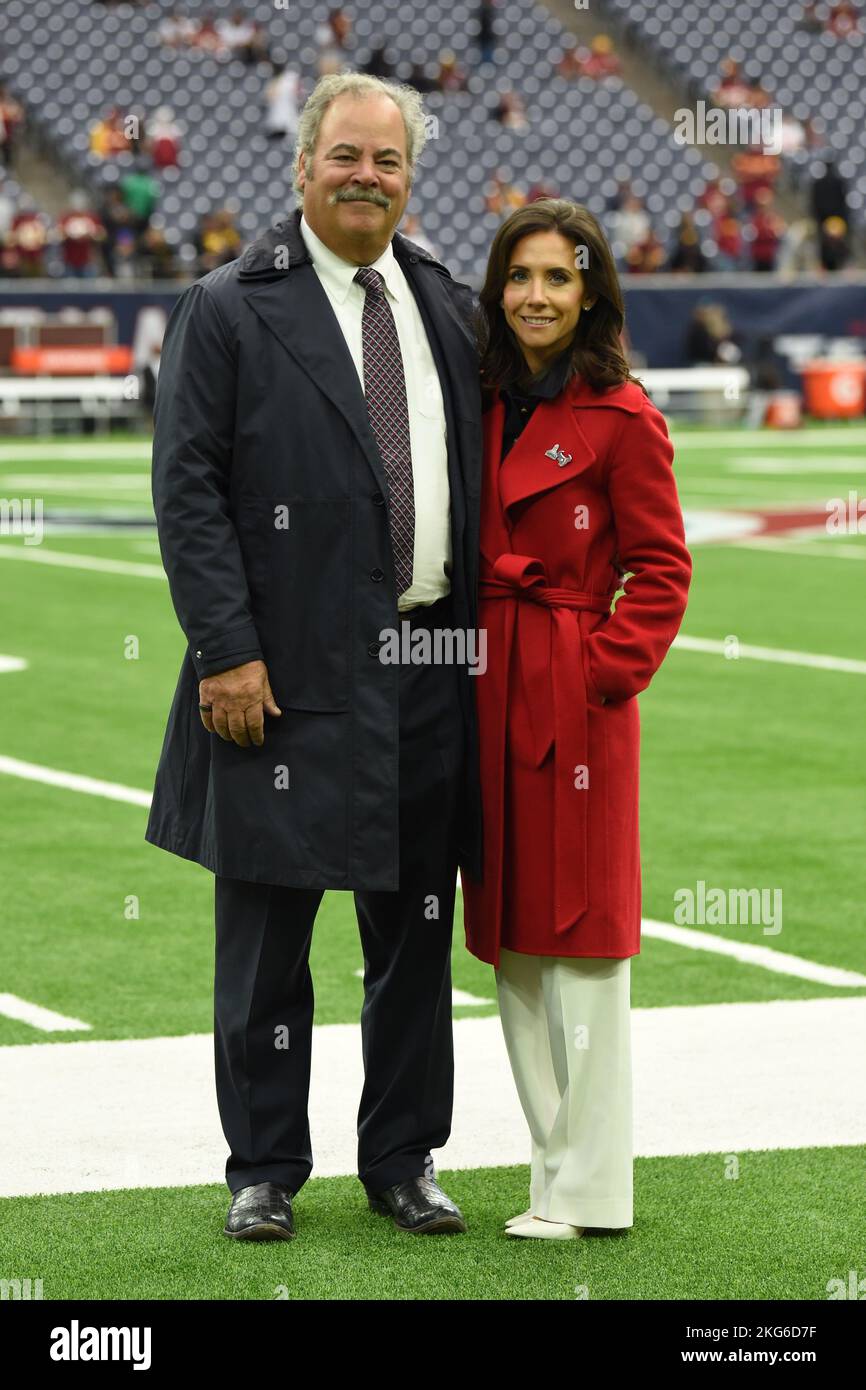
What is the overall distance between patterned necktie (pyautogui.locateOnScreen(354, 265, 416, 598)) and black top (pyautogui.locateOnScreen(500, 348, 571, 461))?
0.69ft

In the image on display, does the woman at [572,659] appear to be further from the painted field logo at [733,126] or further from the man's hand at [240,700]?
the painted field logo at [733,126]

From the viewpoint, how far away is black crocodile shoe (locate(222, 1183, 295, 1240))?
4.22 m

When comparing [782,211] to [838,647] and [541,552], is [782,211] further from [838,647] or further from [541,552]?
[541,552]


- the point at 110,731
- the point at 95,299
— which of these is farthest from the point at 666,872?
the point at 95,299

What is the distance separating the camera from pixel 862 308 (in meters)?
30.3

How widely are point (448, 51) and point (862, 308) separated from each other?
889 cm

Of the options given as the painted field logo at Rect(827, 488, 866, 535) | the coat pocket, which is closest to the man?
the coat pocket

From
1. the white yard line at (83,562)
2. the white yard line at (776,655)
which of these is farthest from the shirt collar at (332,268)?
the white yard line at (83,562)

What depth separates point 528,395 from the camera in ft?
14.2

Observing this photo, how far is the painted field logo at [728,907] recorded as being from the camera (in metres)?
6.88

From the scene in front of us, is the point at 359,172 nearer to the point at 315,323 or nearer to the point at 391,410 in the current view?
the point at 315,323

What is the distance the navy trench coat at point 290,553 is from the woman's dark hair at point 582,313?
247 millimetres

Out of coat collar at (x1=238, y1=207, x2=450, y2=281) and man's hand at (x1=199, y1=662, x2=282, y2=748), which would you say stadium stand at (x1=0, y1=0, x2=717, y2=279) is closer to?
coat collar at (x1=238, y1=207, x2=450, y2=281)
